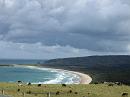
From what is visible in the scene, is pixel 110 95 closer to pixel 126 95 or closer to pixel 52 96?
pixel 126 95

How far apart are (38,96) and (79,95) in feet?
28.8

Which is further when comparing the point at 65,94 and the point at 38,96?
the point at 65,94

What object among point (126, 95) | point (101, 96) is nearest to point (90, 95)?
point (101, 96)

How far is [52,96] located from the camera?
6156 cm

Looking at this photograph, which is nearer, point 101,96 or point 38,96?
point 38,96

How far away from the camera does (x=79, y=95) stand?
65.9 m

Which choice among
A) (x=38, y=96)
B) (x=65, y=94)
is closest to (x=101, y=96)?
(x=65, y=94)

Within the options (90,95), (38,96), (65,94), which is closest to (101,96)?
(90,95)

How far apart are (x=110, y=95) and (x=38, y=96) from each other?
13614 mm

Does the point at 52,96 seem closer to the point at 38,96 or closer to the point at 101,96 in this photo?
the point at 38,96

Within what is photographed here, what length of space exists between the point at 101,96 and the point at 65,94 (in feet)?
20.2

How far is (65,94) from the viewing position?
220ft

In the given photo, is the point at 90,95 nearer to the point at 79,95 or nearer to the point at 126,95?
the point at 79,95

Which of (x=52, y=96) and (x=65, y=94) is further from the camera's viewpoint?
(x=65, y=94)
